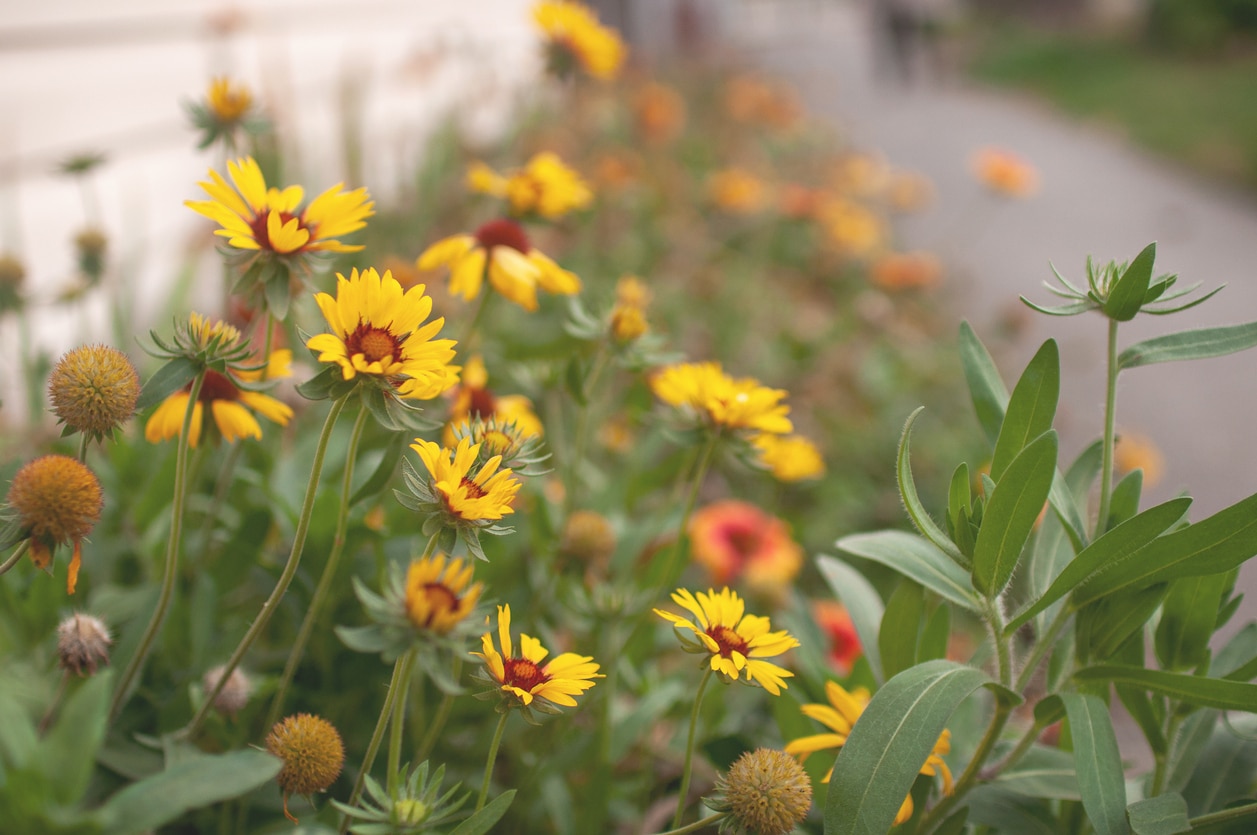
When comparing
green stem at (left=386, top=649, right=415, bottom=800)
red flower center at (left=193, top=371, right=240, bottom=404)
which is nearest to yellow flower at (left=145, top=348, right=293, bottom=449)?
red flower center at (left=193, top=371, right=240, bottom=404)

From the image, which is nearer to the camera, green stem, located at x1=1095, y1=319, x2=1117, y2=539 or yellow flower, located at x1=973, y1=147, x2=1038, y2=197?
green stem, located at x1=1095, y1=319, x2=1117, y2=539

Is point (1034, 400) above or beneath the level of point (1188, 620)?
above

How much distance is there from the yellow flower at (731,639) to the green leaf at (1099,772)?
0.20 metres

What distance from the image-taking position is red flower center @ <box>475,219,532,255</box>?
2.70 feet

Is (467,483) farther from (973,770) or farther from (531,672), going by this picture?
(973,770)

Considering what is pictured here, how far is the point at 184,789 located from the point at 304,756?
77 mm

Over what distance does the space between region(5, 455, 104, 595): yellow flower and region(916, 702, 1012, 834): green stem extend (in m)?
0.58

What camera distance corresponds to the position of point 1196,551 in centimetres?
58

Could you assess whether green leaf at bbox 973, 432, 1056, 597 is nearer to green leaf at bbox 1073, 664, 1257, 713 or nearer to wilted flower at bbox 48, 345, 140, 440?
green leaf at bbox 1073, 664, 1257, 713

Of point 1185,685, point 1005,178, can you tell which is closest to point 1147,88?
point 1005,178

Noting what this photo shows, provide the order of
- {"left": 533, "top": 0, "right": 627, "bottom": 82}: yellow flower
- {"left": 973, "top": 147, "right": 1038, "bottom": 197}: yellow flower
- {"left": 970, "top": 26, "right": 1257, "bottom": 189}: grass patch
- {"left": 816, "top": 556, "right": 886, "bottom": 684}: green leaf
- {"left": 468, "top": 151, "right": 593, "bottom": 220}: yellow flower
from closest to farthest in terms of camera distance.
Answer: {"left": 816, "top": 556, "right": 886, "bottom": 684}: green leaf < {"left": 468, "top": 151, "right": 593, "bottom": 220}: yellow flower < {"left": 533, "top": 0, "right": 627, "bottom": 82}: yellow flower < {"left": 973, "top": 147, "right": 1038, "bottom": 197}: yellow flower < {"left": 970, "top": 26, "right": 1257, "bottom": 189}: grass patch

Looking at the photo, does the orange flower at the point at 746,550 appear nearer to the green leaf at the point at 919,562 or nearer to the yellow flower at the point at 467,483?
the green leaf at the point at 919,562

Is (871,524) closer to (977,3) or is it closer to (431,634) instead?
(431,634)

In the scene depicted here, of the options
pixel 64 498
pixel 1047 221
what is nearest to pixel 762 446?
pixel 64 498
